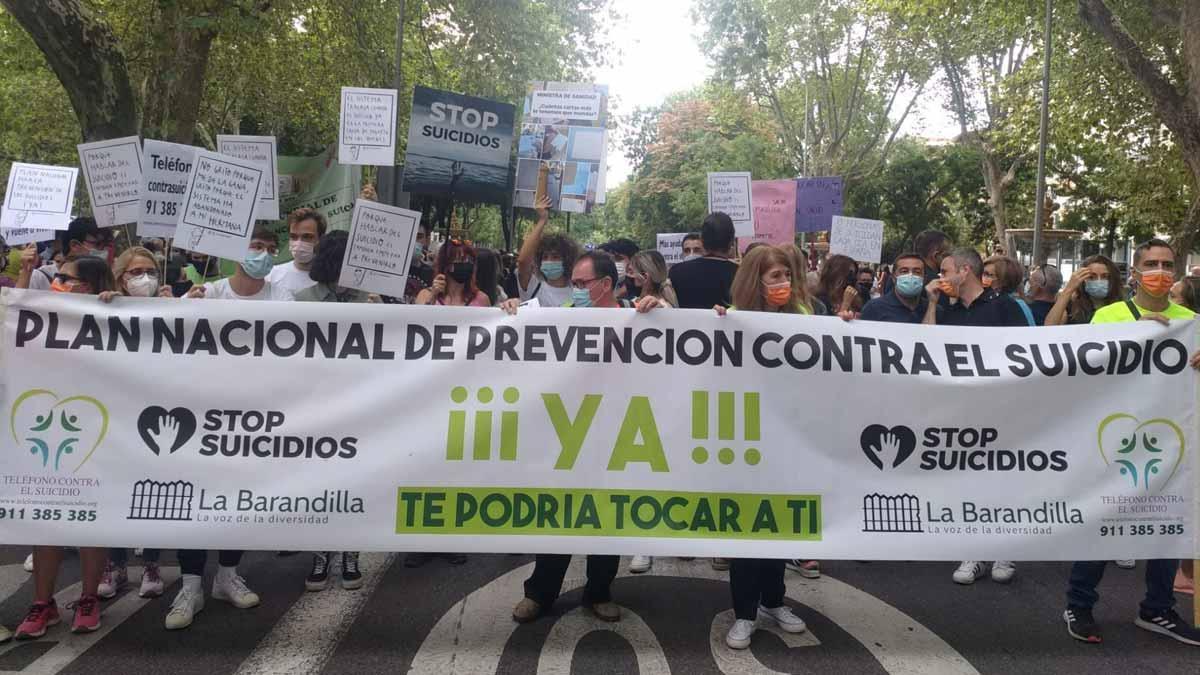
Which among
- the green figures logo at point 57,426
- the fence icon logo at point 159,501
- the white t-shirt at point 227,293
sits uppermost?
the white t-shirt at point 227,293

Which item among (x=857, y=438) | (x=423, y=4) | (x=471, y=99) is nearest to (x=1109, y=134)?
(x=423, y=4)

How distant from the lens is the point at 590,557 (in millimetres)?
4422

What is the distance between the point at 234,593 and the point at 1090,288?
486 centimetres

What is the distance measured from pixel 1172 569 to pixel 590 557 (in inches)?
106

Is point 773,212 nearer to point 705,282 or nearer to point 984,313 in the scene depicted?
point 705,282

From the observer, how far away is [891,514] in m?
4.02

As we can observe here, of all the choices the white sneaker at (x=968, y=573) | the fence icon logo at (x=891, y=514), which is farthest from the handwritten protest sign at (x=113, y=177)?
the white sneaker at (x=968, y=573)

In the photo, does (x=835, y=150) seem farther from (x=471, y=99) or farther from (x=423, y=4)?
(x=471, y=99)

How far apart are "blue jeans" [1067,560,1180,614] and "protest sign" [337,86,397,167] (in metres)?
4.91

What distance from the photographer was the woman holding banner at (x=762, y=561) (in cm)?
405

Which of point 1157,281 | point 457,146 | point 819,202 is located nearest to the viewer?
point 1157,281

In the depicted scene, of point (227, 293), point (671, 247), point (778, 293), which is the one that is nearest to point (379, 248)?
point (227, 293)

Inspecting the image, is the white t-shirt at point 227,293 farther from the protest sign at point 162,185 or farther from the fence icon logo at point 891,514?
the fence icon logo at point 891,514

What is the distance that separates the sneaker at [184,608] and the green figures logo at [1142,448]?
4157 mm
